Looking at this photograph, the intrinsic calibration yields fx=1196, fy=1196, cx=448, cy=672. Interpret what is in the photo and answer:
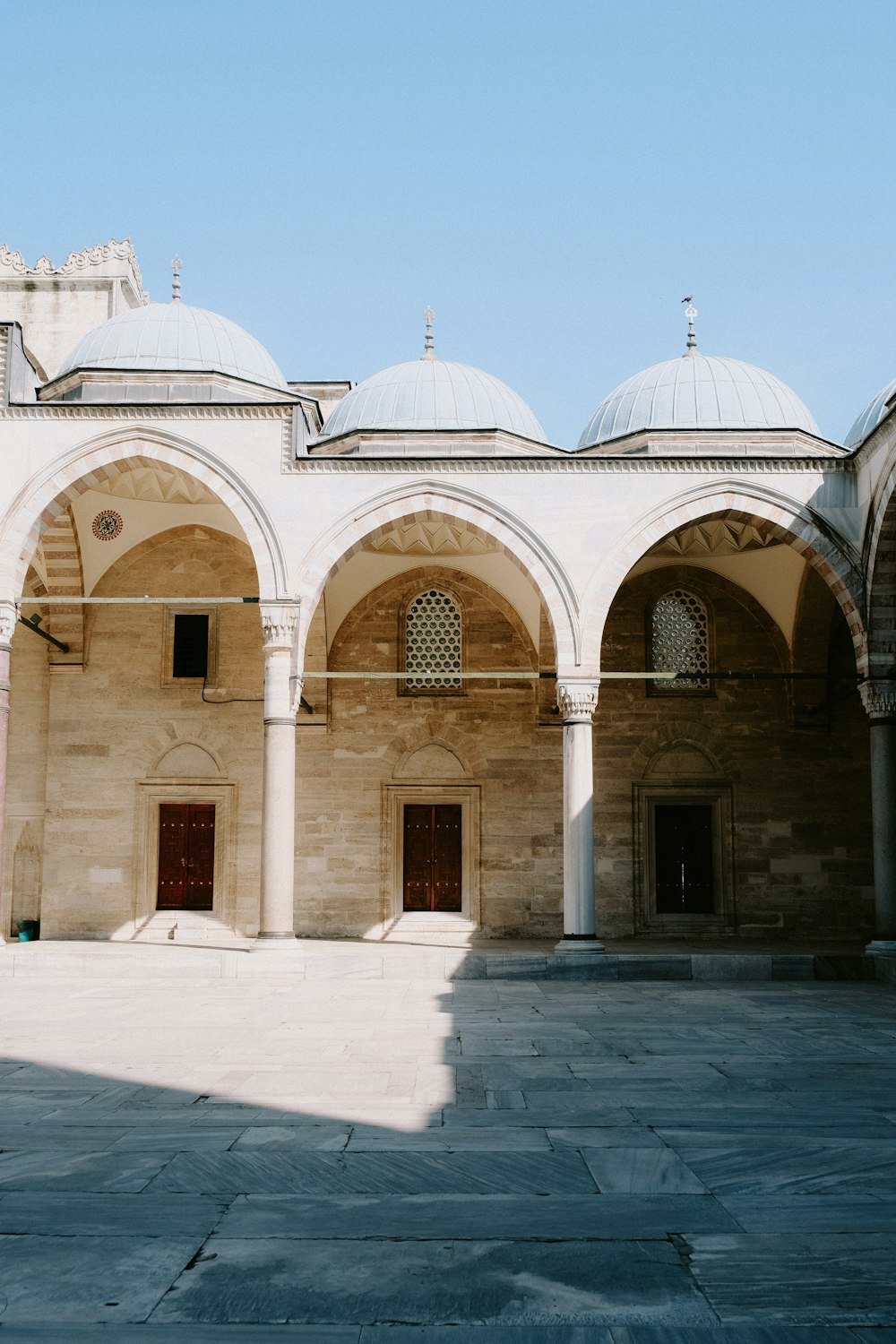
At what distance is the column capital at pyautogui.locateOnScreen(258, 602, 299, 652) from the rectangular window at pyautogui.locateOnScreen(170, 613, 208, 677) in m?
4.07

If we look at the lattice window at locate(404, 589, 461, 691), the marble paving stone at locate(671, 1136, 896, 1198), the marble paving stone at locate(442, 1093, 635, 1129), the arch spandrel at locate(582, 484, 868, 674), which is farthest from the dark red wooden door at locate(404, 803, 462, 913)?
the marble paving stone at locate(671, 1136, 896, 1198)

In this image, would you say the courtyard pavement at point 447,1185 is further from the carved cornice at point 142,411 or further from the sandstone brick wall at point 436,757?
the sandstone brick wall at point 436,757

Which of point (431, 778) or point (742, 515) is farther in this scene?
point (431, 778)

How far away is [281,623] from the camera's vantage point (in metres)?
13.0

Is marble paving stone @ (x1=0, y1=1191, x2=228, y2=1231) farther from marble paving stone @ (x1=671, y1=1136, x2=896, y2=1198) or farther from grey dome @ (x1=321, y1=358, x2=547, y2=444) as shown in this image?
grey dome @ (x1=321, y1=358, x2=547, y2=444)

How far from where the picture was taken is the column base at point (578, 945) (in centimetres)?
1282

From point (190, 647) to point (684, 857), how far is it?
7559mm

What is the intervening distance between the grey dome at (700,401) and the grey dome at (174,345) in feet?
15.8

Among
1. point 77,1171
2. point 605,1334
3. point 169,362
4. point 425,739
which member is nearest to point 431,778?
point 425,739

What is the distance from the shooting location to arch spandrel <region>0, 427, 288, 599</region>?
42.6 feet

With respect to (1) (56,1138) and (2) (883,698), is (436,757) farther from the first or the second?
(1) (56,1138)

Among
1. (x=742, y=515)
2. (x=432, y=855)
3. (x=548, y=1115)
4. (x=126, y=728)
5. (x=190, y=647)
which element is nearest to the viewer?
(x=548, y=1115)

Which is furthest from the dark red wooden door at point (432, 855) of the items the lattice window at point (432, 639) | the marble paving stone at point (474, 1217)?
the marble paving stone at point (474, 1217)

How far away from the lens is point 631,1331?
3.04 metres
